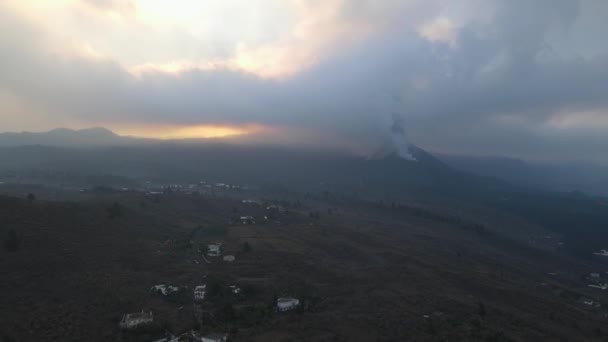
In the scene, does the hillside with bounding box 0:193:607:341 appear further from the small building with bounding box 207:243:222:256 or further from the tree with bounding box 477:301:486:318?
the small building with bounding box 207:243:222:256

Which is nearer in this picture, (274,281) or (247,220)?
(274,281)

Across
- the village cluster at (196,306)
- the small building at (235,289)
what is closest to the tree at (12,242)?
the village cluster at (196,306)

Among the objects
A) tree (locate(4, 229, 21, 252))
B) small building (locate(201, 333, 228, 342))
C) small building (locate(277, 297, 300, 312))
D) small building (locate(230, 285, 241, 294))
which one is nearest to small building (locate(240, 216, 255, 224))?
small building (locate(230, 285, 241, 294))

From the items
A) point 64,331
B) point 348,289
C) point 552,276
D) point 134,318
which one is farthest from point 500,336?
point 552,276

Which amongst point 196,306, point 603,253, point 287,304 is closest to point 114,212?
point 196,306

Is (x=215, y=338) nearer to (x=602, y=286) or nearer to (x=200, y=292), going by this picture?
(x=200, y=292)

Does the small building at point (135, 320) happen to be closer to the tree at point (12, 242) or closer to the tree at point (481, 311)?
the tree at point (12, 242)
